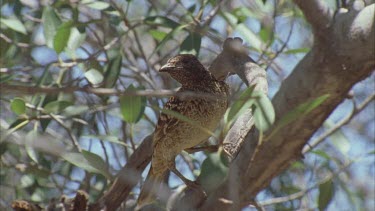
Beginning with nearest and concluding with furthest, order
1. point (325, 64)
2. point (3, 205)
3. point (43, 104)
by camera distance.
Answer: point (325, 64), point (43, 104), point (3, 205)

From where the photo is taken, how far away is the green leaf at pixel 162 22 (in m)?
4.91

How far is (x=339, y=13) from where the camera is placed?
325 cm

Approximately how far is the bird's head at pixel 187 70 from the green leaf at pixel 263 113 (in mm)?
1752

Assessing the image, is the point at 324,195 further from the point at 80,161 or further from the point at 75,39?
the point at 75,39

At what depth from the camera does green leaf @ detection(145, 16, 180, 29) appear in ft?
16.1

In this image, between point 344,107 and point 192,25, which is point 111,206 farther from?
point 344,107

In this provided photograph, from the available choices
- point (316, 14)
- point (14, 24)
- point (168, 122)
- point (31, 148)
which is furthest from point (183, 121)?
point (14, 24)

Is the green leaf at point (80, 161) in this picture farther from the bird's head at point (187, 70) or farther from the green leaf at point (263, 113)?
the green leaf at point (263, 113)

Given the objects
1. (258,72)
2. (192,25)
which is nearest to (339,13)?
(258,72)

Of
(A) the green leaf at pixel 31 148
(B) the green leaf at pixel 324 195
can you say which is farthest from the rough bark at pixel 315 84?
(A) the green leaf at pixel 31 148

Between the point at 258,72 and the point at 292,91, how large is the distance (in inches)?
17.3

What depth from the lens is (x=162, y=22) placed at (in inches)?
195

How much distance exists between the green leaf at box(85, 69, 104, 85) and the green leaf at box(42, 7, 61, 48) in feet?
1.04

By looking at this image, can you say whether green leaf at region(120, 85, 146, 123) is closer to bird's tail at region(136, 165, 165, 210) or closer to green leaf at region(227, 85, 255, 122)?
green leaf at region(227, 85, 255, 122)
